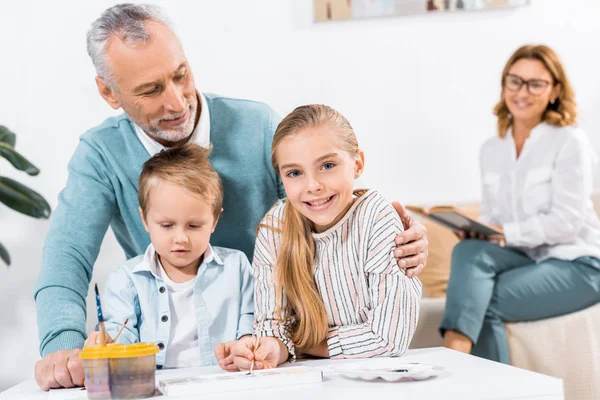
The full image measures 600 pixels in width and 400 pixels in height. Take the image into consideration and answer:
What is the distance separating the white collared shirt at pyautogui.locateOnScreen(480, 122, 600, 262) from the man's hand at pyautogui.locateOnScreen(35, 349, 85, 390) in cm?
190

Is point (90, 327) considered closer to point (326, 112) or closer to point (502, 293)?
point (502, 293)

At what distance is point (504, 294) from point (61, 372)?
1805 mm

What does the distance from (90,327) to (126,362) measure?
2.22 m

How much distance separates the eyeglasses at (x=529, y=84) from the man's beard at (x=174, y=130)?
5.13 feet

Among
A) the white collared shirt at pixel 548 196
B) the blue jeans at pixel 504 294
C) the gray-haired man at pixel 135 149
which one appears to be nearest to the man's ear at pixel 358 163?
the gray-haired man at pixel 135 149

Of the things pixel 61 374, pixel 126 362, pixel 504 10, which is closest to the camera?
pixel 126 362

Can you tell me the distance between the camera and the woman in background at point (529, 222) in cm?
272

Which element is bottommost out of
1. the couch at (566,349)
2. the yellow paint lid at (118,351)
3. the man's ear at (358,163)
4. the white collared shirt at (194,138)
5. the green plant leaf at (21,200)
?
the couch at (566,349)

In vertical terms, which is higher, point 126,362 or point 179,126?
point 179,126

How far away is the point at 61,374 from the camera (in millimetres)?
1333

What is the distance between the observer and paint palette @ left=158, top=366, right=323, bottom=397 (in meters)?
1.18

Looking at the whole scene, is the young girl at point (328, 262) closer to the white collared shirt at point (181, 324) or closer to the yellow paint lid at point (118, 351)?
the white collared shirt at point (181, 324)

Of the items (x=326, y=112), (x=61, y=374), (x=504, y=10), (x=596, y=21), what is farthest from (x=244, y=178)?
(x=596, y=21)

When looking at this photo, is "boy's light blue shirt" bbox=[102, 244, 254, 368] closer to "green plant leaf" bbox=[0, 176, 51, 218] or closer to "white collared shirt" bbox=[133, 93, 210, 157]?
"white collared shirt" bbox=[133, 93, 210, 157]
